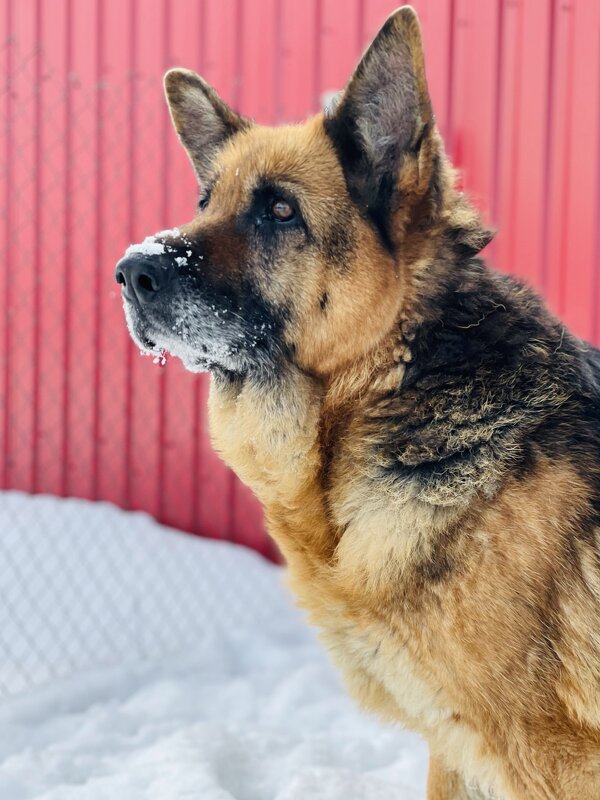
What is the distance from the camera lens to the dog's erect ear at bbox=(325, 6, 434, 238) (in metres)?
1.94

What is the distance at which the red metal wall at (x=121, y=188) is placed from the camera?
505cm

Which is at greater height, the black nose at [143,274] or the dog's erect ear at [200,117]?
the dog's erect ear at [200,117]

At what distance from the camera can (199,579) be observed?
4836 millimetres

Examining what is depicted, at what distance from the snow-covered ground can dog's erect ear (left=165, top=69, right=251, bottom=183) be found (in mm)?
2235

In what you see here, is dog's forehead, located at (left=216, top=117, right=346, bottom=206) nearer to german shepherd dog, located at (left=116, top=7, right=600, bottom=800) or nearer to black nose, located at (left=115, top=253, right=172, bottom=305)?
german shepherd dog, located at (left=116, top=7, right=600, bottom=800)

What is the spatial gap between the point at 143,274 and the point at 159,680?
2.52 metres

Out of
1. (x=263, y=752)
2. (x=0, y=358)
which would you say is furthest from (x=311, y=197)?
(x=0, y=358)

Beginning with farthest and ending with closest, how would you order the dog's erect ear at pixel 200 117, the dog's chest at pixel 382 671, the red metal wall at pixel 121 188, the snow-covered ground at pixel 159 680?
the red metal wall at pixel 121 188 → the snow-covered ground at pixel 159 680 → the dog's erect ear at pixel 200 117 → the dog's chest at pixel 382 671

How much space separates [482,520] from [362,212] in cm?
93

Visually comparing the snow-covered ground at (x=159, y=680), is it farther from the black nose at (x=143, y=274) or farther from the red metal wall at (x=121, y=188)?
the black nose at (x=143, y=274)

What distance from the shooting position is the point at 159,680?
3869 mm

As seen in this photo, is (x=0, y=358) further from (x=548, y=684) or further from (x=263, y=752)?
(x=548, y=684)

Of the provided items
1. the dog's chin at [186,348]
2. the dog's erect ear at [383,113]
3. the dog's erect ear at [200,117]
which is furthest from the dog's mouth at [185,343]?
the dog's erect ear at [200,117]

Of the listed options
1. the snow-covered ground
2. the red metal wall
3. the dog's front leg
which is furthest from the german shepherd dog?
the red metal wall
